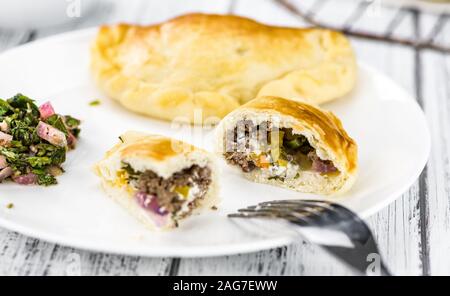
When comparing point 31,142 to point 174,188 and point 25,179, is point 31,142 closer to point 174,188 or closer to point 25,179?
point 25,179

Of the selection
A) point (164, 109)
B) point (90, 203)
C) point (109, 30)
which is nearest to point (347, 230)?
point (90, 203)

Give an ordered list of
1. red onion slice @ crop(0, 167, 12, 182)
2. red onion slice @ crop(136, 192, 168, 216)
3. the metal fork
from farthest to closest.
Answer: red onion slice @ crop(0, 167, 12, 182), red onion slice @ crop(136, 192, 168, 216), the metal fork

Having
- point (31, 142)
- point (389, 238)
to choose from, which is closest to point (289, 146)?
point (389, 238)

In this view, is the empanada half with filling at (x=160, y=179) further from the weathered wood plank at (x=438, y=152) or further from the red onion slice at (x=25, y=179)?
the weathered wood plank at (x=438, y=152)

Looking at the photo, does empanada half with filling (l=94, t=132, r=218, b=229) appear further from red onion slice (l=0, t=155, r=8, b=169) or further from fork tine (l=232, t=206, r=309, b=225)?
red onion slice (l=0, t=155, r=8, b=169)

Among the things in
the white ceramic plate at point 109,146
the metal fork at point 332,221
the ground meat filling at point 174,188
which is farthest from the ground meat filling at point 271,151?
the ground meat filling at point 174,188

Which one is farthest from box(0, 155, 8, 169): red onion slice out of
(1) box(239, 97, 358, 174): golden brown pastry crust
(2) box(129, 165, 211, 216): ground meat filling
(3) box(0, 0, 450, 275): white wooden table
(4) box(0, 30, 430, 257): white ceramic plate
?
(1) box(239, 97, 358, 174): golden brown pastry crust

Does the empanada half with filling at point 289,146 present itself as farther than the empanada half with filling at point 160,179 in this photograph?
Yes
